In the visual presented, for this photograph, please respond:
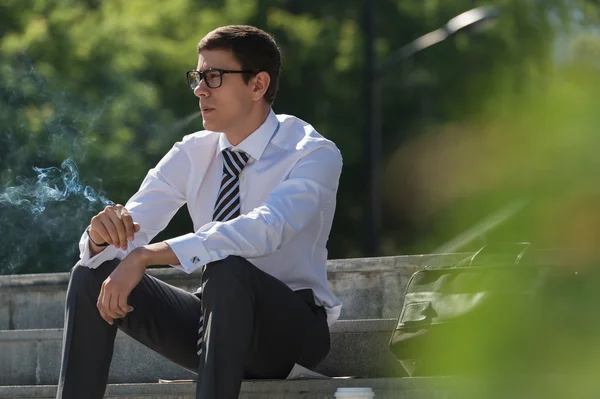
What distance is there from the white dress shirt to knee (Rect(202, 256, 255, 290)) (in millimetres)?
74

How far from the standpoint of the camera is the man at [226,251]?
350 cm

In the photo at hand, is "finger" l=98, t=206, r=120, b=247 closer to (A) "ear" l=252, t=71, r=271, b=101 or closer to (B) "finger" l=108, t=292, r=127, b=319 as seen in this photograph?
(B) "finger" l=108, t=292, r=127, b=319

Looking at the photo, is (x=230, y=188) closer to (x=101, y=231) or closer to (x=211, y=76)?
(x=211, y=76)

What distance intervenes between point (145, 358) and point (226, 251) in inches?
73.8

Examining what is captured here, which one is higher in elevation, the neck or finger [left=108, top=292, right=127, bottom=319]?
the neck

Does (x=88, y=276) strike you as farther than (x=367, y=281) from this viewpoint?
No

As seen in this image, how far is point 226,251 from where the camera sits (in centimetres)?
355

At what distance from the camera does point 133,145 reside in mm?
15117

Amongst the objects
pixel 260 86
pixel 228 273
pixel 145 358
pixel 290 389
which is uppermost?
pixel 260 86

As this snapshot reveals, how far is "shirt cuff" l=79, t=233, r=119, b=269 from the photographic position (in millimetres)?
3734

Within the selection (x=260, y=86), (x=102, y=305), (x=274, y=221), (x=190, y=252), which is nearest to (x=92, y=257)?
(x=102, y=305)

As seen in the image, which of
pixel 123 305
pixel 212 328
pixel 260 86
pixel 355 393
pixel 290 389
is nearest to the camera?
pixel 355 393

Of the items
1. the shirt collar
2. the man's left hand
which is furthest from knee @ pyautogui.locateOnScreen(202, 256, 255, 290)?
the shirt collar

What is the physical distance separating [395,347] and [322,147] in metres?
0.73
